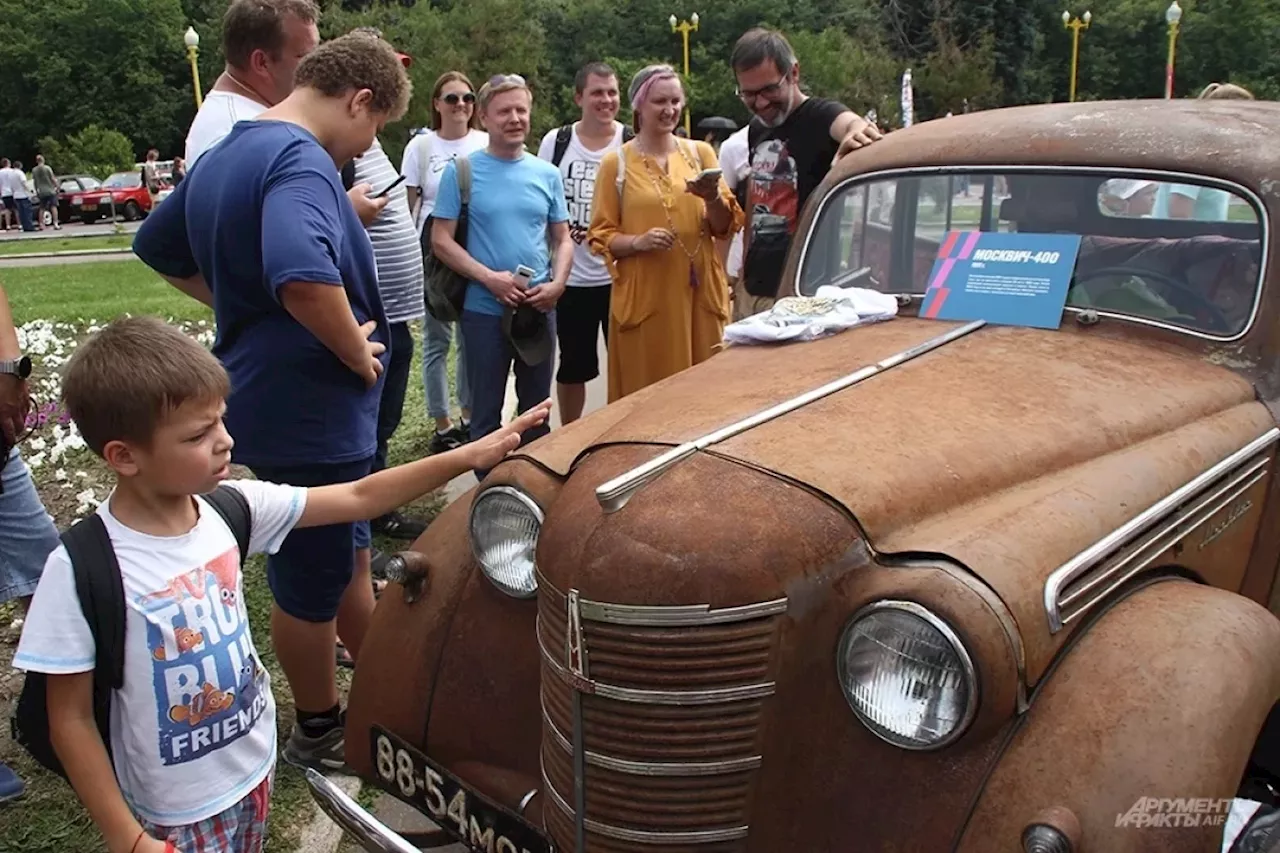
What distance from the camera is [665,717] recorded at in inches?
77.8

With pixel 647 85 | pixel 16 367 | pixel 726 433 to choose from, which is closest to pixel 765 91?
pixel 647 85

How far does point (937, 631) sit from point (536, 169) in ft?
11.8

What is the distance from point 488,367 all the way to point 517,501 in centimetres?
254

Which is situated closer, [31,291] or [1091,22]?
[31,291]

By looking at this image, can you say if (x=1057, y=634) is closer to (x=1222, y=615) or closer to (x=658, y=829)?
(x=1222, y=615)

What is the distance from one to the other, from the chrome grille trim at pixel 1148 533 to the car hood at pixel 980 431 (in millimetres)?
21

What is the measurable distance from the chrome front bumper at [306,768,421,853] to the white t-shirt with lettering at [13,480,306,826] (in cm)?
27

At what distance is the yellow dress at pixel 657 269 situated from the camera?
4691 mm

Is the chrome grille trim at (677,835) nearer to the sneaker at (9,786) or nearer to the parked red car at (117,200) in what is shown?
the sneaker at (9,786)

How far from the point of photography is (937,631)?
184 centimetres

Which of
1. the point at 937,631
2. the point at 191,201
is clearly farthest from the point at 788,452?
the point at 191,201

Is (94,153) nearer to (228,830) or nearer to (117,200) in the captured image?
(117,200)

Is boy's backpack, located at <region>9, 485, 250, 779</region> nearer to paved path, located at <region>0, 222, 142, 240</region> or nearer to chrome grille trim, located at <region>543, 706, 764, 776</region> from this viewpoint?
chrome grille trim, located at <region>543, 706, 764, 776</region>

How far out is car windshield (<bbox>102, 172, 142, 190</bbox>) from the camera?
33.1m
